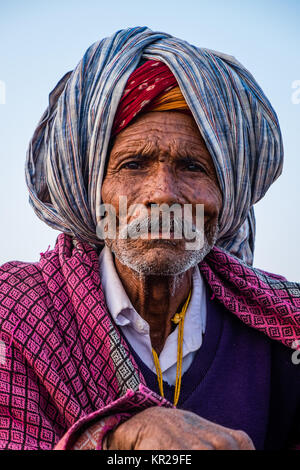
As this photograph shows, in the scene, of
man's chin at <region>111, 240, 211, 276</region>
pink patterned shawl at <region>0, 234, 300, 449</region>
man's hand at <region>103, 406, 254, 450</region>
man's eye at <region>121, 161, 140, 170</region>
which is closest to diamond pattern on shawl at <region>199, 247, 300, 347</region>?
pink patterned shawl at <region>0, 234, 300, 449</region>

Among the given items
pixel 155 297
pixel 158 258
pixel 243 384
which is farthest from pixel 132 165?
pixel 243 384

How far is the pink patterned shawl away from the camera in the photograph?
2158 millimetres

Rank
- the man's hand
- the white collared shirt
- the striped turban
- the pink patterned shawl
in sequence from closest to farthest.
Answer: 1. the man's hand
2. the pink patterned shawl
3. the white collared shirt
4. the striped turban

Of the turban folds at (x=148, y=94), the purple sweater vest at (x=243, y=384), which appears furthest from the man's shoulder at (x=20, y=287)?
the turban folds at (x=148, y=94)

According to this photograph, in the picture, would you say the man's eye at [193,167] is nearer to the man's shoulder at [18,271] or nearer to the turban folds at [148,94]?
the turban folds at [148,94]

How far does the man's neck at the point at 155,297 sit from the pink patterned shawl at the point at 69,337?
169 millimetres

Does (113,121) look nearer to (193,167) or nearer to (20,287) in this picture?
(193,167)

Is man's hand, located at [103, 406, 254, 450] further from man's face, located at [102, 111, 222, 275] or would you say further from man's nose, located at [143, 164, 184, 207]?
man's nose, located at [143, 164, 184, 207]

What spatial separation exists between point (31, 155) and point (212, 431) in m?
1.85

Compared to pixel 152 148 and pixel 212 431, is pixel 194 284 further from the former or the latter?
pixel 212 431

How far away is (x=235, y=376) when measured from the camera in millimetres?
2645

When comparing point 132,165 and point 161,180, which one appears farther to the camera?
point 132,165

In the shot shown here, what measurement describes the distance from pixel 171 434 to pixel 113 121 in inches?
59.1

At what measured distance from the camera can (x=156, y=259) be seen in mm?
2578
